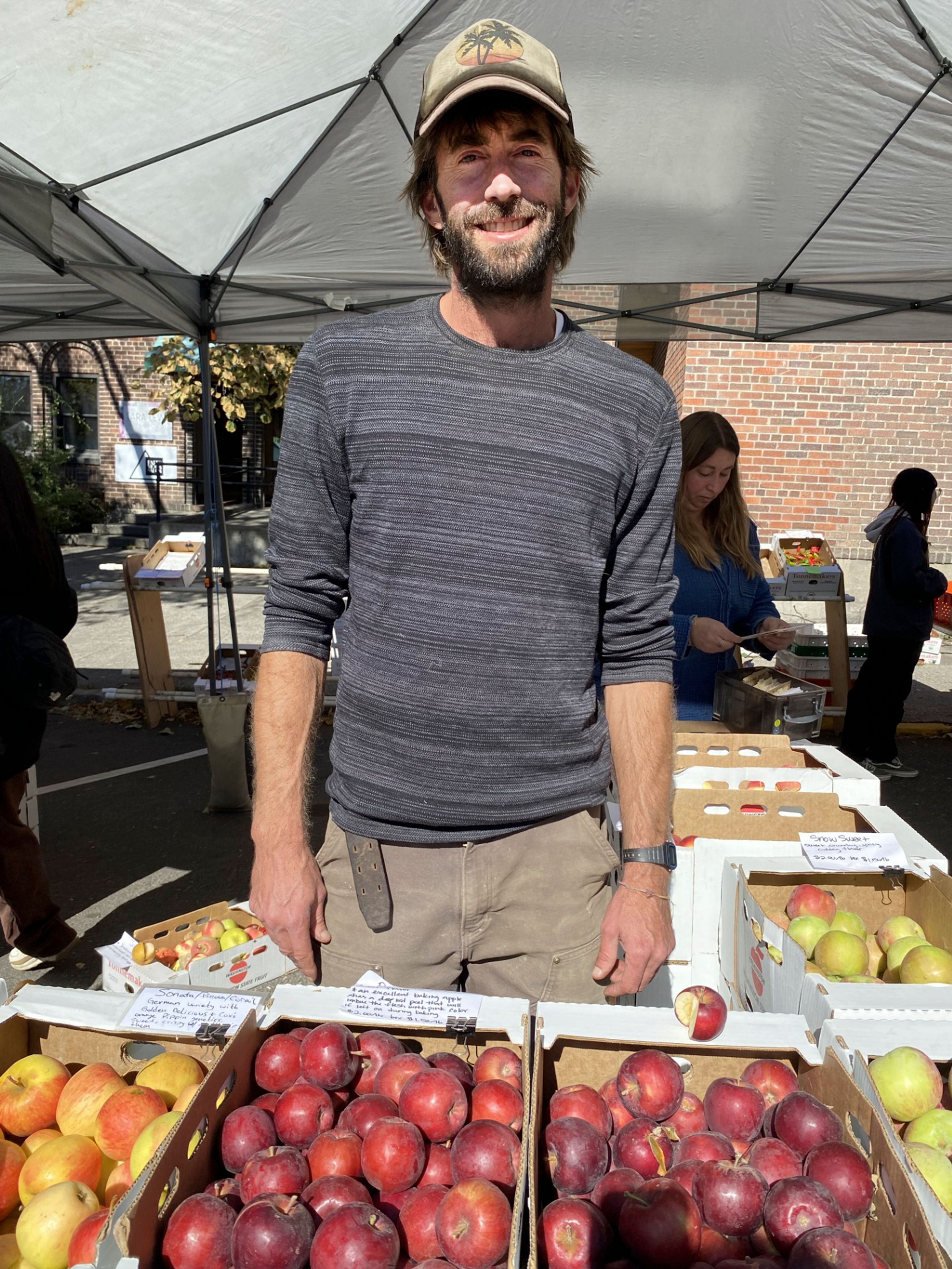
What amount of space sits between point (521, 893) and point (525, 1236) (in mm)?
646

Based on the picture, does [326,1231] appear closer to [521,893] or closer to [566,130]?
[521,893]

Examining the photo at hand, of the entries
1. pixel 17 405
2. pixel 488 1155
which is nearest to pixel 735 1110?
pixel 488 1155

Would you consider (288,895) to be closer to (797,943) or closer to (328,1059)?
(328,1059)

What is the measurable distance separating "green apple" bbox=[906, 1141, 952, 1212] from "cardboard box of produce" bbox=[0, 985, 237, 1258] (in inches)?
42.4

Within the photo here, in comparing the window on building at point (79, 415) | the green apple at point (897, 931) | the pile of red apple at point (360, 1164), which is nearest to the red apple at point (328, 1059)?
the pile of red apple at point (360, 1164)

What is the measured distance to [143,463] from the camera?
17562 millimetres

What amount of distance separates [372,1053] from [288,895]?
0.34 metres

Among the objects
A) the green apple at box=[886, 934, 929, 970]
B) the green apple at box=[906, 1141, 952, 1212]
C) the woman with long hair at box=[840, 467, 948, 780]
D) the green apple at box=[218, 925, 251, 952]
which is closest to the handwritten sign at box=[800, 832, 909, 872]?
the green apple at box=[886, 934, 929, 970]

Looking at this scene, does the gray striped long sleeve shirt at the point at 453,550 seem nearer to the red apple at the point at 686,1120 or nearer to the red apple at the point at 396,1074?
the red apple at the point at 396,1074

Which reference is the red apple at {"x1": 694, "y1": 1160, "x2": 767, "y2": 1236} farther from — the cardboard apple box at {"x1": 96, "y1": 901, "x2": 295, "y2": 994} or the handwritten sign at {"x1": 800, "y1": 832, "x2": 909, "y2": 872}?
the cardboard apple box at {"x1": 96, "y1": 901, "x2": 295, "y2": 994}

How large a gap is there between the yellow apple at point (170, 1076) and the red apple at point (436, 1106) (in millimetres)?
380

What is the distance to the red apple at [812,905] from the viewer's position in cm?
229

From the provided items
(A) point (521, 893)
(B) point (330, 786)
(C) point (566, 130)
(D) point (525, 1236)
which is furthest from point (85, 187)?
(D) point (525, 1236)

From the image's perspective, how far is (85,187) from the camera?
3.75 m
